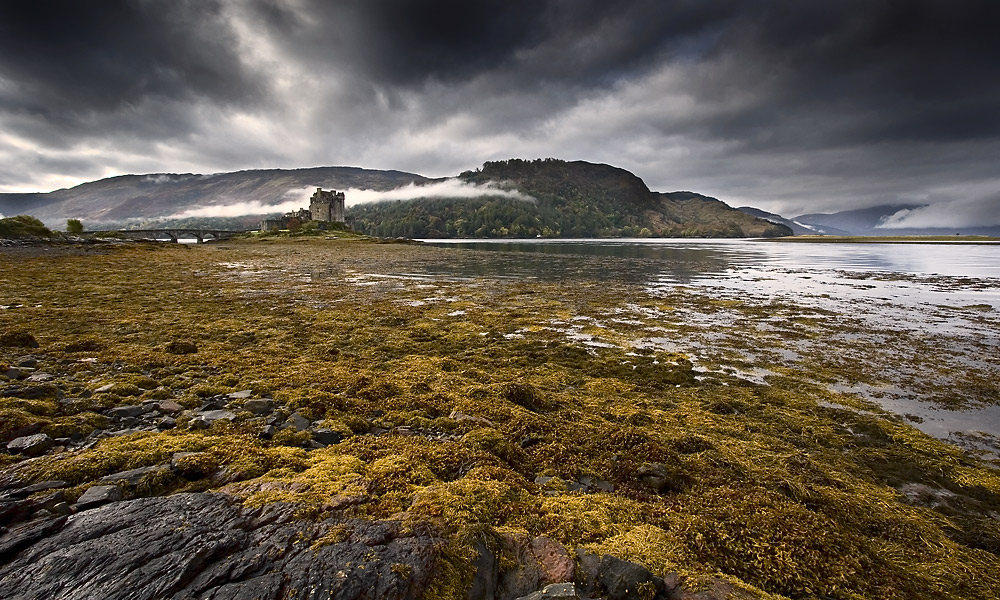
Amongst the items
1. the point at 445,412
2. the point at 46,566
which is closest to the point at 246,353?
the point at 445,412

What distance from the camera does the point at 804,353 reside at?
472 inches

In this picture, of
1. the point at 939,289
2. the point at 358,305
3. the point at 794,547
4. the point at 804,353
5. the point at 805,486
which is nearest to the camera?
the point at 794,547

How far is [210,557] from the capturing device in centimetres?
321

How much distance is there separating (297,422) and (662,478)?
17.9 feet

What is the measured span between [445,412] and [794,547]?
5.09 meters

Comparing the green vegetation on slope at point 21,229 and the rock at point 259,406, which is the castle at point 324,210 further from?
the rock at point 259,406

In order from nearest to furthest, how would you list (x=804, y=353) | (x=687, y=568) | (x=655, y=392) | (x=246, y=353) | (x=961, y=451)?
(x=687, y=568) → (x=961, y=451) → (x=655, y=392) → (x=246, y=353) → (x=804, y=353)

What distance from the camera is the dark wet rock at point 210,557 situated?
2.92 m

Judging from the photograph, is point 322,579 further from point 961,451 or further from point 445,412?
point 961,451

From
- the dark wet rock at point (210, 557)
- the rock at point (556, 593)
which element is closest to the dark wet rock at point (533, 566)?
the rock at point (556, 593)

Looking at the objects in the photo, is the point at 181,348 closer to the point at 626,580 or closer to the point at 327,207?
the point at 626,580

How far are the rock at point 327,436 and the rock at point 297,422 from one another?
1.04 ft

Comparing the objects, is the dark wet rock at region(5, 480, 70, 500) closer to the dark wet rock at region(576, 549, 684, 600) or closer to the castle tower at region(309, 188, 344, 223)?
the dark wet rock at region(576, 549, 684, 600)

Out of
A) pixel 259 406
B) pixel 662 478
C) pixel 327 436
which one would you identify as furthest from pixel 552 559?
pixel 259 406
